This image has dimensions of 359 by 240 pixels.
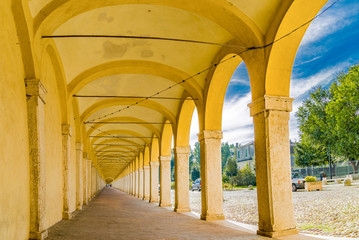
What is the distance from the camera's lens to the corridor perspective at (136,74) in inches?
253

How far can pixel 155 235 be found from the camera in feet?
26.6

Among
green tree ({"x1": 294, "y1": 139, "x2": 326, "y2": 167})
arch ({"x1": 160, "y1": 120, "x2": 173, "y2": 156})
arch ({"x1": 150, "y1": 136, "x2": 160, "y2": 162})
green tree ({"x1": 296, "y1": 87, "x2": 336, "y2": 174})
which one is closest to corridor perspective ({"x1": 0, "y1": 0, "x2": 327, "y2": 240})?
arch ({"x1": 160, "y1": 120, "x2": 173, "y2": 156})

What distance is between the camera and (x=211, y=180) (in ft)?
36.8

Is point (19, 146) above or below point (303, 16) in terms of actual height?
below

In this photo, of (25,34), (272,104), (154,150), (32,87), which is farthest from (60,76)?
(154,150)

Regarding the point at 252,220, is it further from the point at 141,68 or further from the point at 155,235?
the point at 141,68

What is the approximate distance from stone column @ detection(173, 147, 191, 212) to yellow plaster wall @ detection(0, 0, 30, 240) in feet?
27.8

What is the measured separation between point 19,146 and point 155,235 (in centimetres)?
357

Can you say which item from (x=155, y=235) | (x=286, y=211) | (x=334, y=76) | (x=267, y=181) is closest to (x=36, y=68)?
(x=155, y=235)

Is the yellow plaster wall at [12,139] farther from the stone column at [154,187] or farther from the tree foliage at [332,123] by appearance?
the tree foliage at [332,123]

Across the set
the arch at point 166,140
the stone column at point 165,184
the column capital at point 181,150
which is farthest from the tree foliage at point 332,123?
the column capital at point 181,150

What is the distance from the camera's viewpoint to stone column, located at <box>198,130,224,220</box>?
1113 centimetres

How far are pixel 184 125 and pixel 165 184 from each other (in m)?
4.23

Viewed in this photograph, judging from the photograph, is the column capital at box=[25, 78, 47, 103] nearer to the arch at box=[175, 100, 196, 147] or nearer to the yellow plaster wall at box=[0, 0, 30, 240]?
the yellow plaster wall at box=[0, 0, 30, 240]
